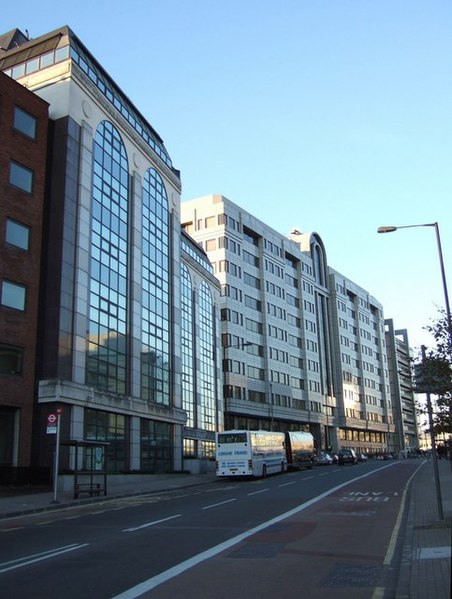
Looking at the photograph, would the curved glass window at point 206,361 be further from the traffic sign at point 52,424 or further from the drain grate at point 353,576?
the drain grate at point 353,576

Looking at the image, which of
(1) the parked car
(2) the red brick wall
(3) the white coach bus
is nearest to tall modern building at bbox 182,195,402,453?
(1) the parked car

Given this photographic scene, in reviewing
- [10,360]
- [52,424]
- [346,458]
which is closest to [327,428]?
[346,458]

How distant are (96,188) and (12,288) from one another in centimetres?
960

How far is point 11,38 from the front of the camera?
43.2 m

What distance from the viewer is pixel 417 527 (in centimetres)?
1269

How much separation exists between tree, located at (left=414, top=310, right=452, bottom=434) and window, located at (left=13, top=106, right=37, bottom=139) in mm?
26375

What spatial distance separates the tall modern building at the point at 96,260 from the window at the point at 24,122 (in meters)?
0.27

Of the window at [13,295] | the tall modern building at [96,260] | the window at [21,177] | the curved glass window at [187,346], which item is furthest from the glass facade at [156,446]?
the window at [21,177]

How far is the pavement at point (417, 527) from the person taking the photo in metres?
7.52

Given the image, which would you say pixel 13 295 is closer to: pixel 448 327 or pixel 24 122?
pixel 24 122

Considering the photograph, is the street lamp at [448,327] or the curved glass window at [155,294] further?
the curved glass window at [155,294]

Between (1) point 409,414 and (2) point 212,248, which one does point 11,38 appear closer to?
(2) point 212,248

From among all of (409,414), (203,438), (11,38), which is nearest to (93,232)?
(11,38)

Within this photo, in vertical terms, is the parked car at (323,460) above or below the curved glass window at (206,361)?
below
